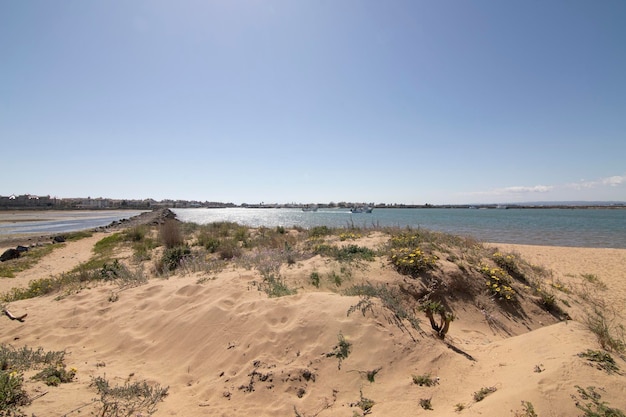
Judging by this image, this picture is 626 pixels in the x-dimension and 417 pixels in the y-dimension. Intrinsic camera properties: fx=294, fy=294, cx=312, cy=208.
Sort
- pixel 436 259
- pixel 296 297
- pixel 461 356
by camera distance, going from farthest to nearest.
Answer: pixel 436 259, pixel 296 297, pixel 461 356

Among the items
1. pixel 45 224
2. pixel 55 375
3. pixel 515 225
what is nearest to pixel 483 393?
pixel 55 375

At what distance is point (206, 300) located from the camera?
6.60 m

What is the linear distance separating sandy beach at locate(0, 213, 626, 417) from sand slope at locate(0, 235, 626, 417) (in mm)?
19

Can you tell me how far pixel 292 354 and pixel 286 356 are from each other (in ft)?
0.32

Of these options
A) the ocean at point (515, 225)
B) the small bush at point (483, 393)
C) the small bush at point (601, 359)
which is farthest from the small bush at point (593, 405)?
the ocean at point (515, 225)

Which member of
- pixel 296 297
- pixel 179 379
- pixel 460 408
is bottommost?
pixel 179 379

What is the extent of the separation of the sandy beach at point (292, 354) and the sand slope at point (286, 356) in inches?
0.8

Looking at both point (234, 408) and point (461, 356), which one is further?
point (461, 356)

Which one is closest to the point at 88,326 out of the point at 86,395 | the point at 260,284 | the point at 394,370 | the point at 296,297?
the point at 86,395

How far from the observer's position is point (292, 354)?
15.3 ft

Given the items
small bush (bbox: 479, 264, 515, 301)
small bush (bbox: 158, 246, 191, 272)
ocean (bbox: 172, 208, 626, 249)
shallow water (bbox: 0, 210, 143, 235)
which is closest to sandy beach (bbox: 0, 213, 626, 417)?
small bush (bbox: 479, 264, 515, 301)

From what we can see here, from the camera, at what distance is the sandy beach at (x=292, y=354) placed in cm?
351

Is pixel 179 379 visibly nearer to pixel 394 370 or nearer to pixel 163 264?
pixel 394 370

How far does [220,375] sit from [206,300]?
2.41 m
